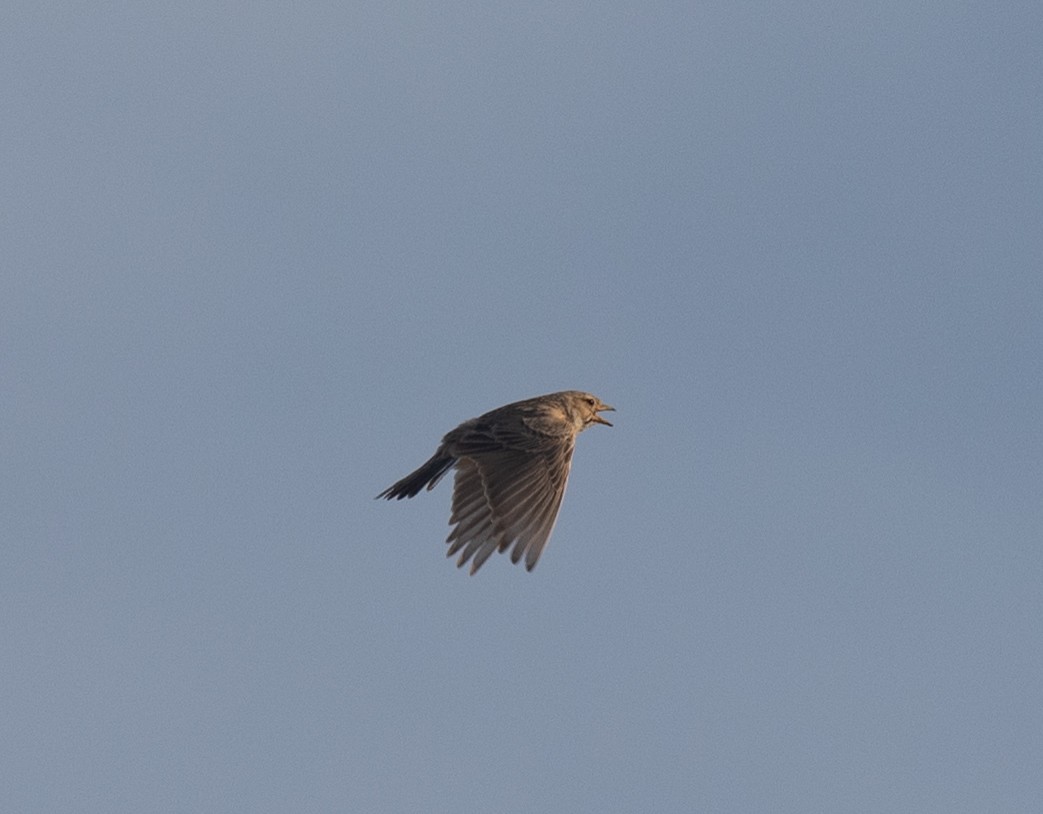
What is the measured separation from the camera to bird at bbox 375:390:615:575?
2023cm

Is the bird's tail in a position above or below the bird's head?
below

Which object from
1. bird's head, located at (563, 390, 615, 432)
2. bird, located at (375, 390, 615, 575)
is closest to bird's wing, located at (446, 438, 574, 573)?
bird, located at (375, 390, 615, 575)

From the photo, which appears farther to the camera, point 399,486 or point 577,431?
point 577,431

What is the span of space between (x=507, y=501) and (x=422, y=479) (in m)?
1.87

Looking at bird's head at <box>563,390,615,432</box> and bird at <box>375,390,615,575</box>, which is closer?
bird at <box>375,390,615,575</box>

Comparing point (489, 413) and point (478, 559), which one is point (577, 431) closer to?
point (489, 413)

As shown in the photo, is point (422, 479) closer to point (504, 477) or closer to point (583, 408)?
point (504, 477)

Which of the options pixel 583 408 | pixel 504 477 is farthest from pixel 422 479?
pixel 583 408

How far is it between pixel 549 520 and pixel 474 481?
4.25ft

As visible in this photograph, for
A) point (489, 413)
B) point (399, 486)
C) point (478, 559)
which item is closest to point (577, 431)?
point (489, 413)

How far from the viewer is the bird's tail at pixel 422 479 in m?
22.1

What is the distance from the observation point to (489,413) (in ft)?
77.1

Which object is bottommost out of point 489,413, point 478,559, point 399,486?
point 478,559

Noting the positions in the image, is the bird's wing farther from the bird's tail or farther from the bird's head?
the bird's head
